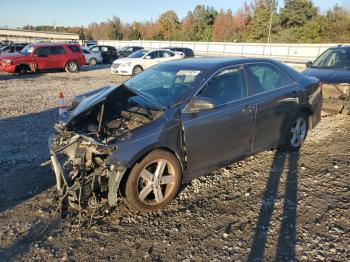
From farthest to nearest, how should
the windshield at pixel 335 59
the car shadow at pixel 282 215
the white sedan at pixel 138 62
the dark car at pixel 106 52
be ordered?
the dark car at pixel 106 52
the white sedan at pixel 138 62
the windshield at pixel 335 59
the car shadow at pixel 282 215

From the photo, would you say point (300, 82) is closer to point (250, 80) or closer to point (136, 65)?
point (250, 80)

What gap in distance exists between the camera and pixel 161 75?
16.3 feet

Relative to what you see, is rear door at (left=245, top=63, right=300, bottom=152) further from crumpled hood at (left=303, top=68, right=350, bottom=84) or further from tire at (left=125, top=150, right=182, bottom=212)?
crumpled hood at (left=303, top=68, right=350, bottom=84)

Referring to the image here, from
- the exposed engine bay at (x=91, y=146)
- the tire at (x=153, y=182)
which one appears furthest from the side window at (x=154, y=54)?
the tire at (x=153, y=182)

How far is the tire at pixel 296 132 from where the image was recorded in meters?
5.65

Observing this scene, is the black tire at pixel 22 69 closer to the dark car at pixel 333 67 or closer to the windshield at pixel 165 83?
the dark car at pixel 333 67

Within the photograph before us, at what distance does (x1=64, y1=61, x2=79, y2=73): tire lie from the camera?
19.6m

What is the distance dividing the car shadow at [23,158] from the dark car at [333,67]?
21.8 ft

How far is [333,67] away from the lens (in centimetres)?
895

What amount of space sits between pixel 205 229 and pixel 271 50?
149 feet

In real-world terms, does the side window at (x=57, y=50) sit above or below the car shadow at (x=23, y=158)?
above

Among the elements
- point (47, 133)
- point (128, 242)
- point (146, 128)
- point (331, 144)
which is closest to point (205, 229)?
point (128, 242)

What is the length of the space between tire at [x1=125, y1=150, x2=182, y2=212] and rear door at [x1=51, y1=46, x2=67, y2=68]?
54.9 feet

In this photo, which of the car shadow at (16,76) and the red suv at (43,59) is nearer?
the car shadow at (16,76)
